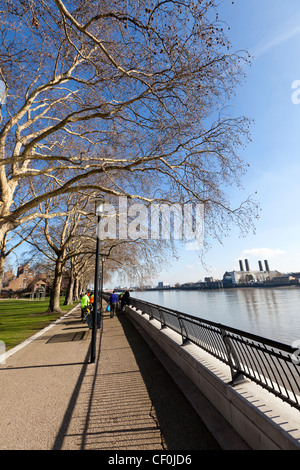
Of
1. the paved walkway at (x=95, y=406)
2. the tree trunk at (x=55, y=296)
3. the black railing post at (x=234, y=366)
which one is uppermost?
the tree trunk at (x=55, y=296)

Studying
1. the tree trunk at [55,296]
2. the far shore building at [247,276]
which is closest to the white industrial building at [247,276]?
the far shore building at [247,276]

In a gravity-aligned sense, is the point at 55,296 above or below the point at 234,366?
above

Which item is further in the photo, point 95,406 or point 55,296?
point 55,296

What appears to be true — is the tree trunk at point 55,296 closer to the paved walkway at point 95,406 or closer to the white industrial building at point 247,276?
the paved walkway at point 95,406

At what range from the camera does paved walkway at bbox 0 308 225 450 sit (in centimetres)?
294

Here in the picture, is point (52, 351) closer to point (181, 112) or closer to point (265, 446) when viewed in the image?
point (265, 446)

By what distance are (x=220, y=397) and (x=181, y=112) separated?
713cm

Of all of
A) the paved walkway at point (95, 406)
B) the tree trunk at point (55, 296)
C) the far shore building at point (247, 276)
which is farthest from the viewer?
the far shore building at point (247, 276)

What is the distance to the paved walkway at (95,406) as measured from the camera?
116 inches

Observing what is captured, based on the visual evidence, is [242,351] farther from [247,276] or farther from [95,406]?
[247,276]

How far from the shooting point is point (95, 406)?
12.6 ft

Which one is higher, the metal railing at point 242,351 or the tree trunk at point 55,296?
the tree trunk at point 55,296

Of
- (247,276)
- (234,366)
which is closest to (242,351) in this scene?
(234,366)
